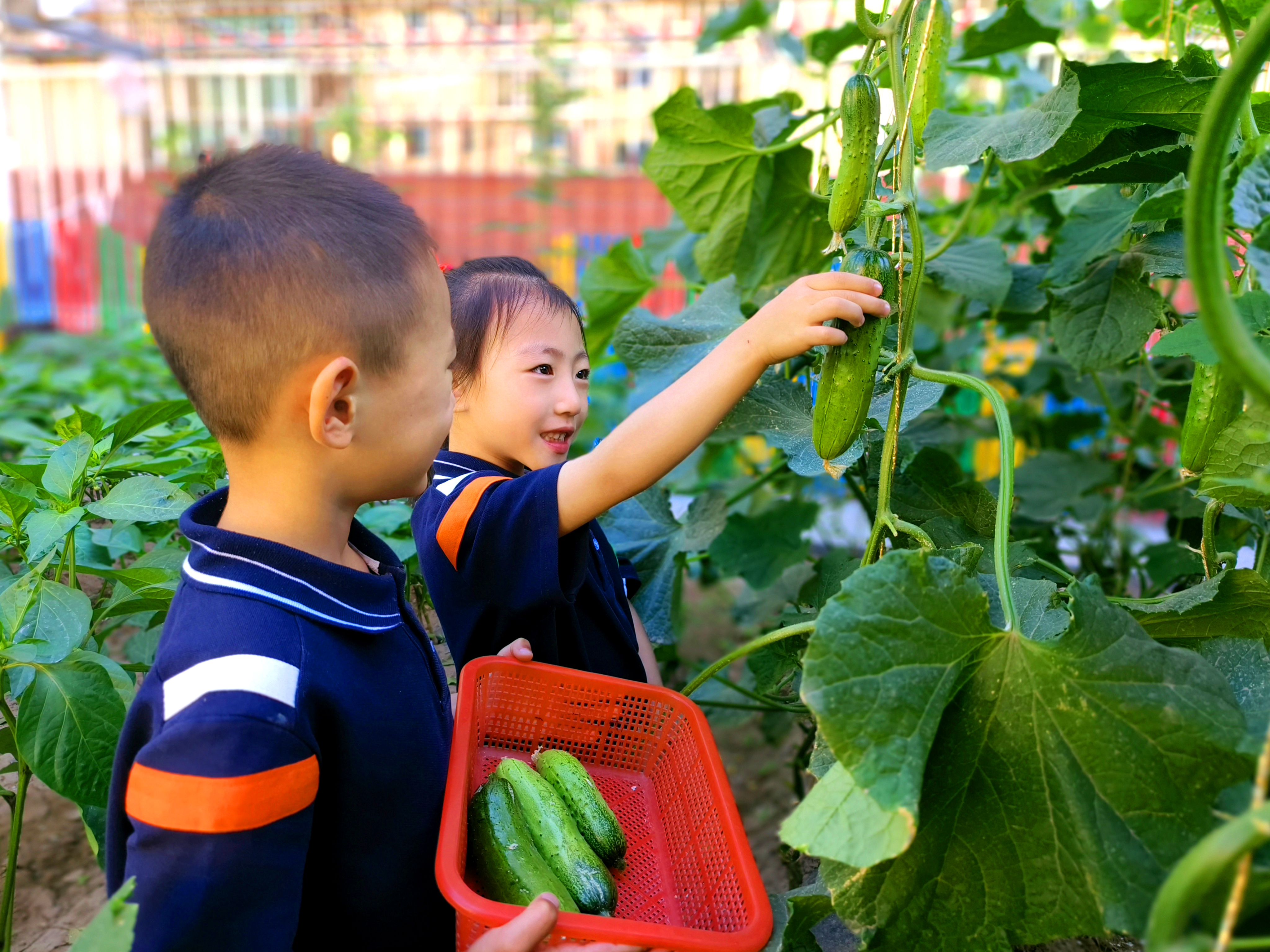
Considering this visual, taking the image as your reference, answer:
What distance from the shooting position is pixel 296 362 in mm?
1141

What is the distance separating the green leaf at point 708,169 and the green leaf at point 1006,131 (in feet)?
1.50

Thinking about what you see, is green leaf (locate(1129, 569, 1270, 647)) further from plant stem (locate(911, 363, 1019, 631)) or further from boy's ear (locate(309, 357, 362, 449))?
boy's ear (locate(309, 357, 362, 449))

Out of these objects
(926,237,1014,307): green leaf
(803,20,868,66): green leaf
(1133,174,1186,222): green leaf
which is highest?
(803,20,868,66): green leaf

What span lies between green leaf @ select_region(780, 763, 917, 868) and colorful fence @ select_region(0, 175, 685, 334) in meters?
9.41

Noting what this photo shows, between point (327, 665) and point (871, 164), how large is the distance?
864 millimetres

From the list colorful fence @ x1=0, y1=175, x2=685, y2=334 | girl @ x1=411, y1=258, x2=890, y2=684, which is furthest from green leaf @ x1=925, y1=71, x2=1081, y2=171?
colorful fence @ x1=0, y1=175, x2=685, y2=334

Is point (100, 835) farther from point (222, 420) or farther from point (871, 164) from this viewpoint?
point (871, 164)

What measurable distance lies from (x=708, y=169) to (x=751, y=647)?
1.12 m

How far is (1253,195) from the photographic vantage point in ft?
3.52

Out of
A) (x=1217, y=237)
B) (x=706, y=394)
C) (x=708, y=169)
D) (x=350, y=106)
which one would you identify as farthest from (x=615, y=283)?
(x=350, y=106)

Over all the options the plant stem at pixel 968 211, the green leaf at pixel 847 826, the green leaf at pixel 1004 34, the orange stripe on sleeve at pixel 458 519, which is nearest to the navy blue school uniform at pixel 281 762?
the orange stripe on sleeve at pixel 458 519

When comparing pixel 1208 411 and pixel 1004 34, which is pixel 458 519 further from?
pixel 1004 34

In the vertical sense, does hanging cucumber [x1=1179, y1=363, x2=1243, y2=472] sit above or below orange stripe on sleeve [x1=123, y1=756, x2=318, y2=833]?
above

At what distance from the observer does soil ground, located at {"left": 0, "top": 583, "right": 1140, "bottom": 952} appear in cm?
176
